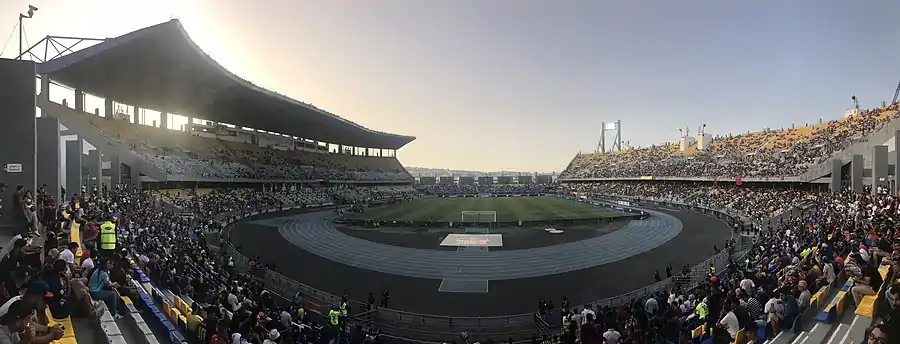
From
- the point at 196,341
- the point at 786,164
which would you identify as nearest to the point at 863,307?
the point at 196,341

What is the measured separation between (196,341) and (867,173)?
41.0 metres

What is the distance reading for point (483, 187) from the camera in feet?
302

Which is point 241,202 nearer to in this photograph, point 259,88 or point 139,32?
point 259,88

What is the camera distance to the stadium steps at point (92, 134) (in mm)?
31719

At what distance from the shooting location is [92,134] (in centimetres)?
3269

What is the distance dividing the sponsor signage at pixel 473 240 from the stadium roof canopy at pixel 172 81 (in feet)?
73.9

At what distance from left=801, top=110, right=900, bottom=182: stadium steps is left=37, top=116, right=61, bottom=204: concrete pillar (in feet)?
142

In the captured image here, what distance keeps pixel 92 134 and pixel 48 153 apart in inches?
898

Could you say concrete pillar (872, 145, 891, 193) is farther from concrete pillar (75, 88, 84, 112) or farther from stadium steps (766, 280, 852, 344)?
concrete pillar (75, 88, 84, 112)

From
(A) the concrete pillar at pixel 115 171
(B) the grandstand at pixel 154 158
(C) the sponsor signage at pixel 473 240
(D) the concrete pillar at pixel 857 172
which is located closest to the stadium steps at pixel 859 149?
(D) the concrete pillar at pixel 857 172

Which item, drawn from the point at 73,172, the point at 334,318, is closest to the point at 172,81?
the point at 73,172

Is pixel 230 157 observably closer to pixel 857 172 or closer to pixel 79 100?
pixel 79 100

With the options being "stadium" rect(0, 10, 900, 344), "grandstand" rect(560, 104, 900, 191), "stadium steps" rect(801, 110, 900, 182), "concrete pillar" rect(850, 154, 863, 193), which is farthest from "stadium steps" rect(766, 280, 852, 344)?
"concrete pillar" rect(850, 154, 863, 193)

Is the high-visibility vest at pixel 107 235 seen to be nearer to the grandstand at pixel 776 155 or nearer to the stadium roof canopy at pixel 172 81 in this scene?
the stadium roof canopy at pixel 172 81
